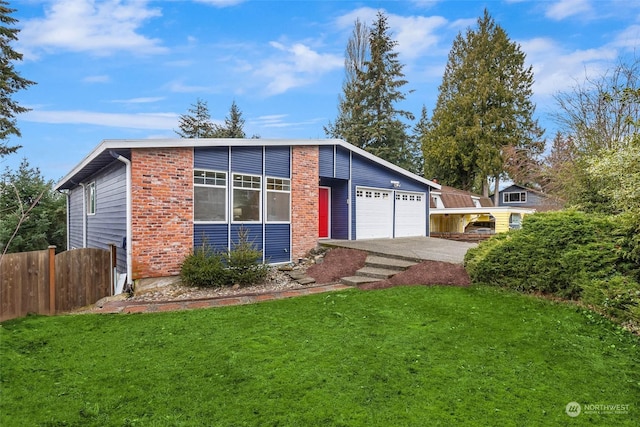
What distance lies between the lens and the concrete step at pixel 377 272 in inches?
316

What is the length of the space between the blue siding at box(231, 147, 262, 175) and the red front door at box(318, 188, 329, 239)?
366 centimetres

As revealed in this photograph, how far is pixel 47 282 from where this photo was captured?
20.6 ft

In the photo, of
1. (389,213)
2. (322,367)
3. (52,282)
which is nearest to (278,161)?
(389,213)

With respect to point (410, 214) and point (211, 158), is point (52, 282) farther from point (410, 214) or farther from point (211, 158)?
point (410, 214)

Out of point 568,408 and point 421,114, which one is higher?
point 421,114

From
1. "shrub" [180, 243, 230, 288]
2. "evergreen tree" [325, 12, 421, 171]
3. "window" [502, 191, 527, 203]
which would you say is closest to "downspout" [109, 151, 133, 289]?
"shrub" [180, 243, 230, 288]

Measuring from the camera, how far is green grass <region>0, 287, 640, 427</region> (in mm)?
2840

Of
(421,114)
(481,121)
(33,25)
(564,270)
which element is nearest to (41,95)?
(33,25)

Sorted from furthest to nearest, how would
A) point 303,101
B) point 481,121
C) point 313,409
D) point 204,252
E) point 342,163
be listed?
point 481,121 < point 303,101 < point 342,163 < point 204,252 < point 313,409

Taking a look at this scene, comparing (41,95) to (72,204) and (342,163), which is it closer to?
(342,163)

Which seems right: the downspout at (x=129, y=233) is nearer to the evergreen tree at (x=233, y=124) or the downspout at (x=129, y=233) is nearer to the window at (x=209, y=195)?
the window at (x=209, y=195)

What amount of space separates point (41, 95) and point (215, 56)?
543cm

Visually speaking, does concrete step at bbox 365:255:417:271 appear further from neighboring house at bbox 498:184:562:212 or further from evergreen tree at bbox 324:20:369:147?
neighboring house at bbox 498:184:562:212

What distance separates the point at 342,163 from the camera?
12328mm
